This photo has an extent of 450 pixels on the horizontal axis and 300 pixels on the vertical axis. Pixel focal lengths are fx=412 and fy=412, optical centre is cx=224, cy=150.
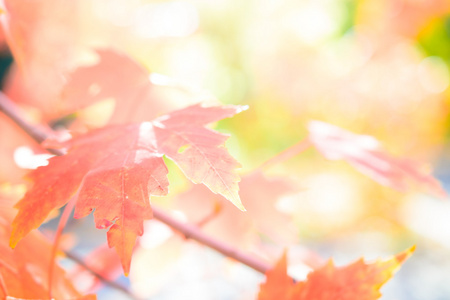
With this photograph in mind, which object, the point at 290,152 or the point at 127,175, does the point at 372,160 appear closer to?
the point at 290,152

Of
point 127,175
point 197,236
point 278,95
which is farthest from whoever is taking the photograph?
point 278,95

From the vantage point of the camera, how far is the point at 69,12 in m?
0.81

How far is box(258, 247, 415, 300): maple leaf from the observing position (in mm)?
195

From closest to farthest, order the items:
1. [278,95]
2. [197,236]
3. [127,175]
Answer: [127,175] < [197,236] < [278,95]

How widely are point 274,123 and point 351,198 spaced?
0.47 m

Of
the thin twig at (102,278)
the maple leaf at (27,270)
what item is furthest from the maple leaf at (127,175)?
the thin twig at (102,278)

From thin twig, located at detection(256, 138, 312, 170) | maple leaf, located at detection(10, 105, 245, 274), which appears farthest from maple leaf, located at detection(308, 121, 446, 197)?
maple leaf, located at detection(10, 105, 245, 274)

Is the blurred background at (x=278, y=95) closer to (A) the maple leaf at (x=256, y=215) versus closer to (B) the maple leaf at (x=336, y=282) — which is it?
(A) the maple leaf at (x=256, y=215)

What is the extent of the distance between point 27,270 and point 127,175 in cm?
9

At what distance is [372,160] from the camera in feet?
1.00

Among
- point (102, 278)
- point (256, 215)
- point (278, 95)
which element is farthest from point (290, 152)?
point (278, 95)

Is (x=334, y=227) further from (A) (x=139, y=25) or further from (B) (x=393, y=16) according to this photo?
(A) (x=139, y=25)

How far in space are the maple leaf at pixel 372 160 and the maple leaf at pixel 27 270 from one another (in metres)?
0.18

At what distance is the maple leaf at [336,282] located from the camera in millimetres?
195
